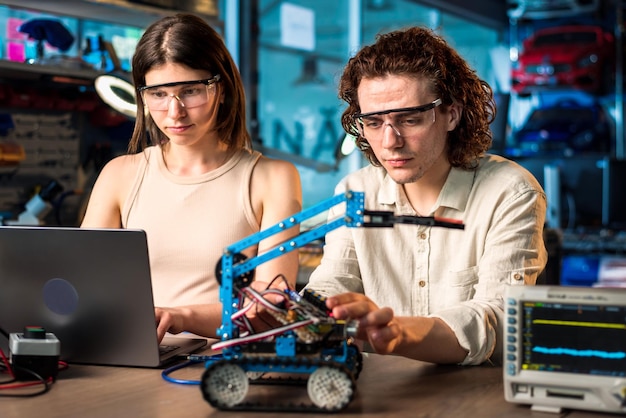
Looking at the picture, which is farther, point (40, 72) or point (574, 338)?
point (40, 72)

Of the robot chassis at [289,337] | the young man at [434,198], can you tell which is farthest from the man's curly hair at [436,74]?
the robot chassis at [289,337]

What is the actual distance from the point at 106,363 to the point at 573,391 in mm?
841

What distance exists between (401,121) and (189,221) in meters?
0.69

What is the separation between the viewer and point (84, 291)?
1585 mm

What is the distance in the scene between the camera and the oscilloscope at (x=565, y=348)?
1.34 m

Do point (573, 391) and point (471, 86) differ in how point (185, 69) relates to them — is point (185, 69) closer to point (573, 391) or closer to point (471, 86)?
point (471, 86)

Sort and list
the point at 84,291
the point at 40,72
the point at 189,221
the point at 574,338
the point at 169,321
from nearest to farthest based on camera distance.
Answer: the point at 574,338, the point at 84,291, the point at 169,321, the point at 189,221, the point at 40,72

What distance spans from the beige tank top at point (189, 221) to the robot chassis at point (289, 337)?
757 mm

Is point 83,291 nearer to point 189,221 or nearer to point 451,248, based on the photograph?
point 189,221

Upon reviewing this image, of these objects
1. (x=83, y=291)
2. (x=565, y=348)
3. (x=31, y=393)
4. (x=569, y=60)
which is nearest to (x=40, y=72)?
(x=83, y=291)

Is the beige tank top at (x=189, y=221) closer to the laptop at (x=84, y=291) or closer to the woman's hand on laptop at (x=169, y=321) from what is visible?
the woman's hand on laptop at (x=169, y=321)

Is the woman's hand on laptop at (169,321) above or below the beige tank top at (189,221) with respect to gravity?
below

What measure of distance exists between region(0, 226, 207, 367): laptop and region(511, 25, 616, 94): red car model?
6.58m

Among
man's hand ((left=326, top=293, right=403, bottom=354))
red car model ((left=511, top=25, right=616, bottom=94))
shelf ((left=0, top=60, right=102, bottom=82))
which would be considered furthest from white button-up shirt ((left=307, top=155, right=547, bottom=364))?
red car model ((left=511, top=25, right=616, bottom=94))
